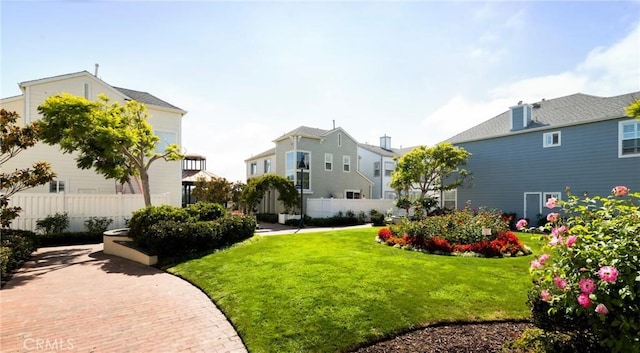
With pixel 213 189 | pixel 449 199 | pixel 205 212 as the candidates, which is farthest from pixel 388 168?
pixel 205 212

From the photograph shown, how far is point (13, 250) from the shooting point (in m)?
8.51

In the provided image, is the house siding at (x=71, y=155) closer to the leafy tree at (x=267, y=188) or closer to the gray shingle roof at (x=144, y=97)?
the gray shingle roof at (x=144, y=97)

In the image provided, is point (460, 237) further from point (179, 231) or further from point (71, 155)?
point (71, 155)

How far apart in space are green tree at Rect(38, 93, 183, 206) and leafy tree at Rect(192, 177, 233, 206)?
442 inches

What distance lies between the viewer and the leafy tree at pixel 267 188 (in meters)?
21.9

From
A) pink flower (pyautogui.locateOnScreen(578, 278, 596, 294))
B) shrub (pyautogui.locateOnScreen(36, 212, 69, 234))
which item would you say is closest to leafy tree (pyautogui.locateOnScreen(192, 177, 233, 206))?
shrub (pyautogui.locateOnScreen(36, 212, 69, 234))

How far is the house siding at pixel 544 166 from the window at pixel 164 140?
782 inches

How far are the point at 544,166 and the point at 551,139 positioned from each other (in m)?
1.59

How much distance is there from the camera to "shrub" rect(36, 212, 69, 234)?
41.4 feet

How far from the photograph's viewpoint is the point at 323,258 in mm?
8281

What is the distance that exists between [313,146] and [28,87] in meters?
17.8

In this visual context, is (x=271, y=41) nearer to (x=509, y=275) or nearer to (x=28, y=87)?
(x=509, y=275)

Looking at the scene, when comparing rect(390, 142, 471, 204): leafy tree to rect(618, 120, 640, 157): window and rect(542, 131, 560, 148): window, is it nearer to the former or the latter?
rect(542, 131, 560, 148): window

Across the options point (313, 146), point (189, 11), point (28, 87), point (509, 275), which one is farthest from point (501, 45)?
point (28, 87)
